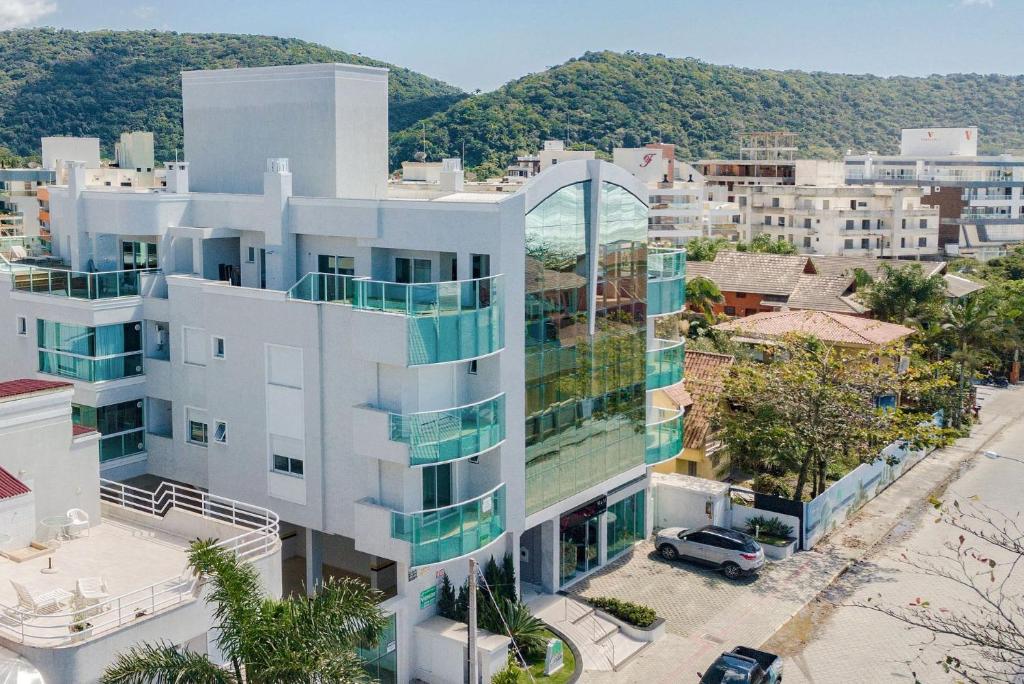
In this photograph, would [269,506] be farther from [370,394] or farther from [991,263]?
[991,263]

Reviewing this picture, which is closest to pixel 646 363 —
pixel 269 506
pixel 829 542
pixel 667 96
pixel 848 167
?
pixel 829 542

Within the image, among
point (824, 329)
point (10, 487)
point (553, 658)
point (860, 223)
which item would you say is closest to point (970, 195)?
point (860, 223)

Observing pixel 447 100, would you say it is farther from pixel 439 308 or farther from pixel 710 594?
pixel 439 308

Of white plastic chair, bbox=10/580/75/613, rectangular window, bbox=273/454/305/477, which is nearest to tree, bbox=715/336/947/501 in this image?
rectangular window, bbox=273/454/305/477

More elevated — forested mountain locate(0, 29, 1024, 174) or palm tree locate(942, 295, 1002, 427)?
forested mountain locate(0, 29, 1024, 174)

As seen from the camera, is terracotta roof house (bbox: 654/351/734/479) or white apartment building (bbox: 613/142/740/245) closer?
terracotta roof house (bbox: 654/351/734/479)

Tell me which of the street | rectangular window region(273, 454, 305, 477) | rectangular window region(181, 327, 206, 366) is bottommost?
the street

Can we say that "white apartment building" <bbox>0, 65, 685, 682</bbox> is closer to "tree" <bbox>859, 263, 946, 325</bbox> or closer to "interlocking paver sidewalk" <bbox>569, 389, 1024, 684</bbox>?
"interlocking paver sidewalk" <bbox>569, 389, 1024, 684</bbox>
